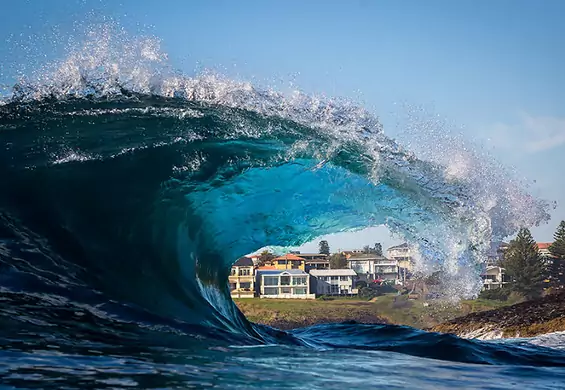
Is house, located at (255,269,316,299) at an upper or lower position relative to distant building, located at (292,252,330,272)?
lower

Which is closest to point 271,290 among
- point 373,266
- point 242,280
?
point 242,280

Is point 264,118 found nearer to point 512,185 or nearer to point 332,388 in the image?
point 512,185

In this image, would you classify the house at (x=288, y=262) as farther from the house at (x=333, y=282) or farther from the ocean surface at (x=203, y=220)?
the ocean surface at (x=203, y=220)

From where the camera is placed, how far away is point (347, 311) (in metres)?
88.9

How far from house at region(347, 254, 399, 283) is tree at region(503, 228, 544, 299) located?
31710 millimetres

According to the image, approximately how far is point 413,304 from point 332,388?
91.9 m

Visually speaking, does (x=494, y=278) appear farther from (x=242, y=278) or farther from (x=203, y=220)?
(x=203, y=220)

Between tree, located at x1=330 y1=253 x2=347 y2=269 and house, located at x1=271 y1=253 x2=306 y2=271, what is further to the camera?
tree, located at x1=330 y1=253 x2=347 y2=269

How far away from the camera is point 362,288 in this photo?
105 metres

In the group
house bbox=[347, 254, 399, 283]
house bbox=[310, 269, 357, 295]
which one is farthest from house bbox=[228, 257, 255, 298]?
house bbox=[347, 254, 399, 283]

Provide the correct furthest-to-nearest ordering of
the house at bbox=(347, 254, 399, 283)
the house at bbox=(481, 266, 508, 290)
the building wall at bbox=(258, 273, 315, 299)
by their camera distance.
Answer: the house at bbox=(347, 254, 399, 283) < the building wall at bbox=(258, 273, 315, 299) < the house at bbox=(481, 266, 508, 290)

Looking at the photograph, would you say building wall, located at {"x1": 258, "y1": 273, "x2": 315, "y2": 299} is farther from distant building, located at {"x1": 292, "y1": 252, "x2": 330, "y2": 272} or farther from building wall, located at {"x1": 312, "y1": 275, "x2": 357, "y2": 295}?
distant building, located at {"x1": 292, "y1": 252, "x2": 330, "y2": 272}

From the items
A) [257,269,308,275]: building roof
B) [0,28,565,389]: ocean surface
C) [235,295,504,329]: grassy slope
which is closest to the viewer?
[0,28,565,389]: ocean surface

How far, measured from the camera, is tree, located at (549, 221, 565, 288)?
88688mm
